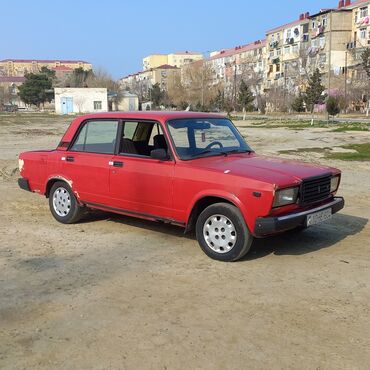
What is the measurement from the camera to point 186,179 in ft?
18.9

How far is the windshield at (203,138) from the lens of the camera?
6129mm

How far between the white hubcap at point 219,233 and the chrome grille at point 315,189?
0.87 m

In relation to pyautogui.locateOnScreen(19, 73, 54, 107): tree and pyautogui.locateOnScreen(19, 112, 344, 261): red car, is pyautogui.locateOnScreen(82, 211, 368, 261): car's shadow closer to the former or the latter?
pyautogui.locateOnScreen(19, 112, 344, 261): red car

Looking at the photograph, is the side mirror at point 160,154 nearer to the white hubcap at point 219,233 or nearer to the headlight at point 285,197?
the white hubcap at point 219,233

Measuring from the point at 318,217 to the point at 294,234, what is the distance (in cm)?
111

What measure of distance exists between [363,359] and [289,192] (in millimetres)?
2226

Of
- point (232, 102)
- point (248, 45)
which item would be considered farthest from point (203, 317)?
point (248, 45)

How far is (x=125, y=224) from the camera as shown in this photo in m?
7.31

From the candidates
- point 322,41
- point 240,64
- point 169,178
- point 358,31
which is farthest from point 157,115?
point 240,64

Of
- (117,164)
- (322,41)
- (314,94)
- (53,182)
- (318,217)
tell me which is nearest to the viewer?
(318,217)

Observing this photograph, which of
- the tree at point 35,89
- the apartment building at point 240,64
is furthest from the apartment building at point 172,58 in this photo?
the tree at point 35,89

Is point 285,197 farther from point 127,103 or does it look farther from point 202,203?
point 127,103

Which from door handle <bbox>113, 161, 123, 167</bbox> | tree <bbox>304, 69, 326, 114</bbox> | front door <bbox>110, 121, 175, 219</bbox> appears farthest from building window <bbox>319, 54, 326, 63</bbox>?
door handle <bbox>113, 161, 123, 167</bbox>

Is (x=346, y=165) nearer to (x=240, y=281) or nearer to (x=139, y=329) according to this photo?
(x=240, y=281)
